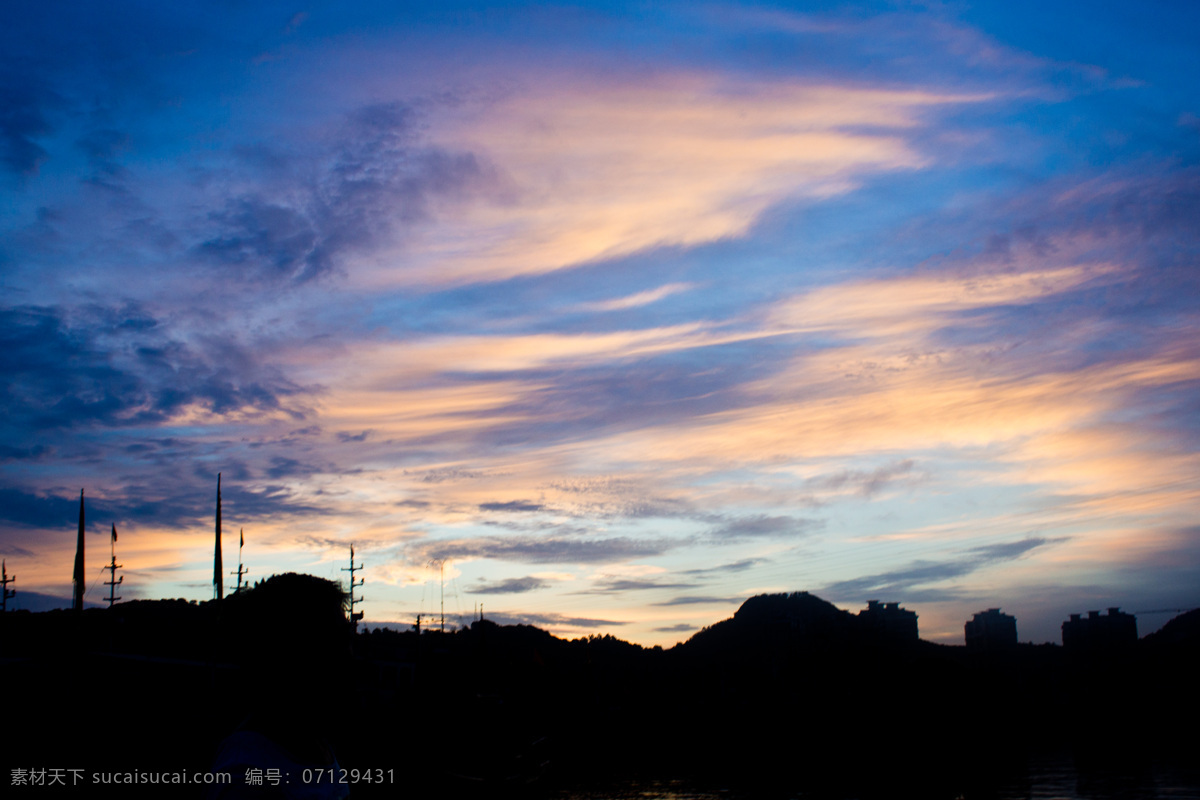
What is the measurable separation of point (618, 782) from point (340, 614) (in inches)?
4427

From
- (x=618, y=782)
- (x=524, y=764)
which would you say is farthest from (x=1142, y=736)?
(x=524, y=764)

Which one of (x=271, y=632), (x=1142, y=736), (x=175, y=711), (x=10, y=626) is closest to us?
(x=271, y=632)

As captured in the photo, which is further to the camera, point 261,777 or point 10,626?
point 10,626

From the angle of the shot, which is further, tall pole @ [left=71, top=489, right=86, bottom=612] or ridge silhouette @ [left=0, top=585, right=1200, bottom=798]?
tall pole @ [left=71, top=489, right=86, bottom=612]

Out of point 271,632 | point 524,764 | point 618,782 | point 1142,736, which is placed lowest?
point 1142,736

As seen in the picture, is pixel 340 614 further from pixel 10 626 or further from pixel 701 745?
pixel 701 745

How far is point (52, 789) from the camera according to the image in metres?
34.6

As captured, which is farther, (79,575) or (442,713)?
(442,713)

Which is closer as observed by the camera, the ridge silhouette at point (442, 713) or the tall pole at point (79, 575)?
the ridge silhouette at point (442, 713)

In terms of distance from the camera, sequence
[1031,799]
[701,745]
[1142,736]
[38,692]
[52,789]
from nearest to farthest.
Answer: [52,789] < [38,692] < [1031,799] < [701,745] < [1142,736]

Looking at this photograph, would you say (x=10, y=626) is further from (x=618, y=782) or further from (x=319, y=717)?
(x=319, y=717)

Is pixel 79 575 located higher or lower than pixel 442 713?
higher

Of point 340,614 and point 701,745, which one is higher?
point 340,614

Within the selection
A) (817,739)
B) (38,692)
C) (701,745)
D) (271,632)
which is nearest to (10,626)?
(38,692)
